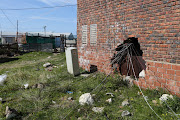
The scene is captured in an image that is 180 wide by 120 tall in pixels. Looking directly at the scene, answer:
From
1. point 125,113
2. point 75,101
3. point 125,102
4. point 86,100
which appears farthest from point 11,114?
point 125,102

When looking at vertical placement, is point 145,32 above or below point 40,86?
above

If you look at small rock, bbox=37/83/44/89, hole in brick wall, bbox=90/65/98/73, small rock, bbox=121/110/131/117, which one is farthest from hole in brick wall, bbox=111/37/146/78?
small rock, bbox=37/83/44/89

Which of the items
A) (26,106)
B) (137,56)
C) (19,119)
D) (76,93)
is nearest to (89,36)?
(137,56)

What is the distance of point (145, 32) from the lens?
4.47 m

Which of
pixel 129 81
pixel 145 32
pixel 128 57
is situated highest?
pixel 145 32

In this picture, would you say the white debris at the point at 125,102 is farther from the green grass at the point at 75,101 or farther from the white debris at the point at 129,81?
the white debris at the point at 129,81

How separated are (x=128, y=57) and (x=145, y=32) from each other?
113cm

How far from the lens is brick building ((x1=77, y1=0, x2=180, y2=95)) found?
12.8 feet

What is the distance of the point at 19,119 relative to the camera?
3.40 metres

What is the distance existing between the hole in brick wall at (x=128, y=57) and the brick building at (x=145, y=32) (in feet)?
0.81

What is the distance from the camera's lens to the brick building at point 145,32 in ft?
12.8

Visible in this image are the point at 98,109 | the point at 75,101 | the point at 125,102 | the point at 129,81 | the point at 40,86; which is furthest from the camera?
the point at 40,86

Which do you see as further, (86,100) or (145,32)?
(145,32)

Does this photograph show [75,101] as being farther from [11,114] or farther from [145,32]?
[145,32]
